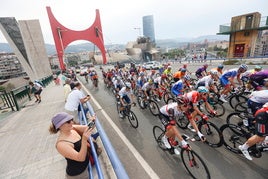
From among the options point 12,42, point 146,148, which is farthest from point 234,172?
point 12,42

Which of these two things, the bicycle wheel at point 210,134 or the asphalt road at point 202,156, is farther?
the bicycle wheel at point 210,134

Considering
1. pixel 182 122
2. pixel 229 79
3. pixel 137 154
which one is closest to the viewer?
pixel 137 154

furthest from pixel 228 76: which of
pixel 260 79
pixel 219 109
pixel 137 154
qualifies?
pixel 137 154

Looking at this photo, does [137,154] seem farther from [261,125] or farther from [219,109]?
[219,109]

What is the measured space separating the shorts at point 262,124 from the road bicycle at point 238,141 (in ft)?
1.38

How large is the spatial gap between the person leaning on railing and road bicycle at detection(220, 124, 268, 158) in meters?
3.40

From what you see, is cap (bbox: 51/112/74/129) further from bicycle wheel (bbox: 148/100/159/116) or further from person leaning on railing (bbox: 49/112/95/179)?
bicycle wheel (bbox: 148/100/159/116)

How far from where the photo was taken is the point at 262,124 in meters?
2.65

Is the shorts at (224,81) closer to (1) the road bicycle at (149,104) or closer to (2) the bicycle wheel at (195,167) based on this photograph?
(1) the road bicycle at (149,104)

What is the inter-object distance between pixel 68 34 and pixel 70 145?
47.3 m

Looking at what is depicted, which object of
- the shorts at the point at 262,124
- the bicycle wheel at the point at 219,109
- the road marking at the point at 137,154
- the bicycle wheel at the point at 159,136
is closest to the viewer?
the shorts at the point at 262,124

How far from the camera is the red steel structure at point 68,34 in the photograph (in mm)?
39059

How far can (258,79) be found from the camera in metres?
4.52

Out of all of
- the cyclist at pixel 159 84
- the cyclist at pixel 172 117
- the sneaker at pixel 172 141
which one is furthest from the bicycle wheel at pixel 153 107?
the sneaker at pixel 172 141
